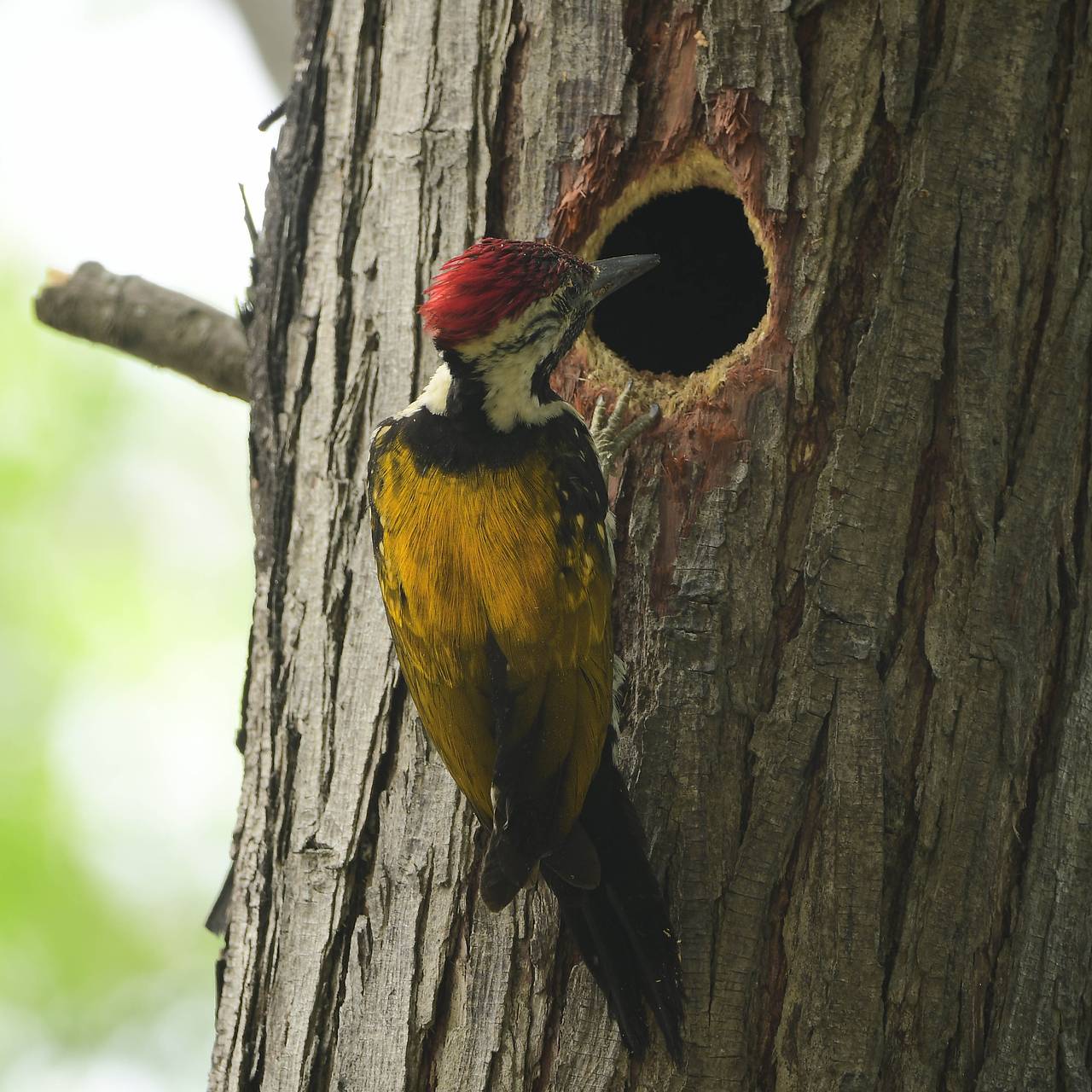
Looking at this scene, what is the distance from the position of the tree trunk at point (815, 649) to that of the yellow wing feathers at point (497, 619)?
0.13 m

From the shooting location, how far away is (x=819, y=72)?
116 inches

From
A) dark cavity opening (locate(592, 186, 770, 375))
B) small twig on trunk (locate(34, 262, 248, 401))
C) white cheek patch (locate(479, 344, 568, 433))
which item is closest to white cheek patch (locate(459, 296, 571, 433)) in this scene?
white cheek patch (locate(479, 344, 568, 433))

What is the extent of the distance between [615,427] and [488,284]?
0.58 meters

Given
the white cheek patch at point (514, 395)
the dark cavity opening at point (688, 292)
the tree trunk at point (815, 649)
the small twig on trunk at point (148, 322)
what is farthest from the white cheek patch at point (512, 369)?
the small twig on trunk at point (148, 322)

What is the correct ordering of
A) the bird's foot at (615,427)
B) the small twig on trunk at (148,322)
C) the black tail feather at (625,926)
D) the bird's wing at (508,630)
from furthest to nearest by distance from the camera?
the small twig on trunk at (148,322)
the bird's foot at (615,427)
the bird's wing at (508,630)
the black tail feather at (625,926)

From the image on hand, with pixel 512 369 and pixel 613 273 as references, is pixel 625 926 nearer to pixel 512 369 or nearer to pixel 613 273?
pixel 512 369

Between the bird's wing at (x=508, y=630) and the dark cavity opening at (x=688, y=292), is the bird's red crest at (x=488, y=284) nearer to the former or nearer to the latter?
the bird's wing at (x=508, y=630)

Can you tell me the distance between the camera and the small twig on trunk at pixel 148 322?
4.16 m

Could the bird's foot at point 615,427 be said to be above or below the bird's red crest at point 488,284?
below

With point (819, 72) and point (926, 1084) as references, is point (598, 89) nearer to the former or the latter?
point (819, 72)

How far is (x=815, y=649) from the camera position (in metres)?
2.77

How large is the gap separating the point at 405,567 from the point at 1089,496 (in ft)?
5.84

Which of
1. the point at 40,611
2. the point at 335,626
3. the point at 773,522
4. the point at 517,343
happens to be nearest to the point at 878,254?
the point at 773,522

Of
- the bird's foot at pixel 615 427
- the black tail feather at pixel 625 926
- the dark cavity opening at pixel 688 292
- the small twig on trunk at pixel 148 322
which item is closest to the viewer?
the black tail feather at pixel 625 926
